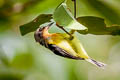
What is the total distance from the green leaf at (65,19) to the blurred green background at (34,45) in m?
0.55

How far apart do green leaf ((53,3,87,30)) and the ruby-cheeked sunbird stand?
6cm

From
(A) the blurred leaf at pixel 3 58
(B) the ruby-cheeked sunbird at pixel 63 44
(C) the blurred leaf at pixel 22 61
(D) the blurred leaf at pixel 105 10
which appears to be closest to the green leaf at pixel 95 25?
(B) the ruby-cheeked sunbird at pixel 63 44

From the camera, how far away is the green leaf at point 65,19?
35.8 inches

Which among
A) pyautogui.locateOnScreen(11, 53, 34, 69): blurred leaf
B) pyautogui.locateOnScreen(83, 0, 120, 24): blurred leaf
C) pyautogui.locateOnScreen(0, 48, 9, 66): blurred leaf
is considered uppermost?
pyautogui.locateOnScreen(83, 0, 120, 24): blurred leaf

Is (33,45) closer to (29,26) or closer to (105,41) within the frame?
(105,41)

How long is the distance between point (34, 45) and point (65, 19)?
1248 millimetres

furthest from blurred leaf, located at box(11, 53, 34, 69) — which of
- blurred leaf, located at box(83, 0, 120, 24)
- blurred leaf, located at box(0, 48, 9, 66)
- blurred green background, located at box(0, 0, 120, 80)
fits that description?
blurred leaf, located at box(83, 0, 120, 24)

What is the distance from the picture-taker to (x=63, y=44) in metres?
0.97

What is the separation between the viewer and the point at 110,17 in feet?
4.97

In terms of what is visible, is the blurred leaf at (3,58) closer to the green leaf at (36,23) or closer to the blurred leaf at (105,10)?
the blurred leaf at (105,10)

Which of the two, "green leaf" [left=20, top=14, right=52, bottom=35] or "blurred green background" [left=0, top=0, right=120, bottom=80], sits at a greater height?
"green leaf" [left=20, top=14, right=52, bottom=35]

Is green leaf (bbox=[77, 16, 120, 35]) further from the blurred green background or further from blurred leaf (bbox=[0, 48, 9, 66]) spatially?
blurred leaf (bbox=[0, 48, 9, 66])

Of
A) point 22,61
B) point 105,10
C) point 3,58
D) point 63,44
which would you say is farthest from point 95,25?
point 22,61

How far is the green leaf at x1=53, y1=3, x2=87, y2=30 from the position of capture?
91 centimetres
